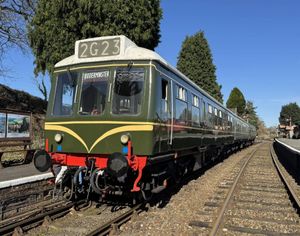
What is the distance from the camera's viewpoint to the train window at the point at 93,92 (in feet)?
26.2

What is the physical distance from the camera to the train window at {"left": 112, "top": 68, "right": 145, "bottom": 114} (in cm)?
779

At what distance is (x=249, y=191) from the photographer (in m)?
11.1

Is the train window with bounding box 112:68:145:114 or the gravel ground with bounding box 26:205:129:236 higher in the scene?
the train window with bounding box 112:68:145:114

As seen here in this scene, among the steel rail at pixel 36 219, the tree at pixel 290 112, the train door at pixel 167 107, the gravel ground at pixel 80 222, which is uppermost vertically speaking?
the tree at pixel 290 112

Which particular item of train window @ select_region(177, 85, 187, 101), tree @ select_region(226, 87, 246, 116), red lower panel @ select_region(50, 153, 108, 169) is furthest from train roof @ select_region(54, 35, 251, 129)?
tree @ select_region(226, 87, 246, 116)

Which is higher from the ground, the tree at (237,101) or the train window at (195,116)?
the tree at (237,101)

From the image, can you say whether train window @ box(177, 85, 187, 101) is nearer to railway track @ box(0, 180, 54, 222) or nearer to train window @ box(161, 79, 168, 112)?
train window @ box(161, 79, 168, 112)

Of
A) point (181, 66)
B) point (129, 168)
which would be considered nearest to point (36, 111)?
point (129, 168)

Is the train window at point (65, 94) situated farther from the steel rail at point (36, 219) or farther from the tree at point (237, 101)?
the tree at point (237, 101)

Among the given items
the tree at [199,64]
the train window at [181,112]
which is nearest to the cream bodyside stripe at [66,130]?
the train window at [181,112]

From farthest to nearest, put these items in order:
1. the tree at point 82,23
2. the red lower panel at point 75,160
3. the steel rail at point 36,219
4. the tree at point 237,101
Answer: the tree at point 237,101, the tree at point 82,23, the red lower panel at point 75,160, the steel rail at point 36,219

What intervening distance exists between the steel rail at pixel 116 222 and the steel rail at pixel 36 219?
1.22 m

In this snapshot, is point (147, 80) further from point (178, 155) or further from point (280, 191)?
point (280, 191)

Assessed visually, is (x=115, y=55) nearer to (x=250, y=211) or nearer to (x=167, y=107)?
(x=167, y=107)
